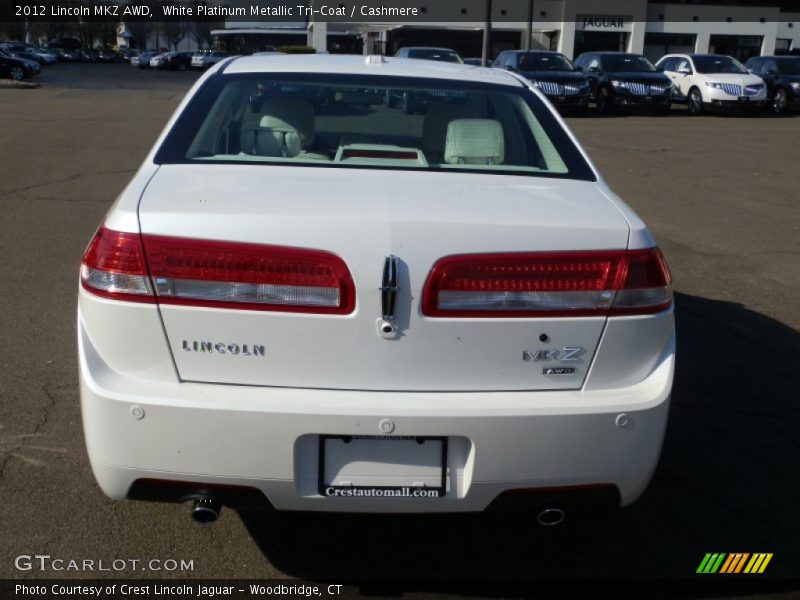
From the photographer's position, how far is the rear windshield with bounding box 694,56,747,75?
24.3 meters

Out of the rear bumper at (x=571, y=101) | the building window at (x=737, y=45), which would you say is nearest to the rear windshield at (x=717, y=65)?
the rear bumper at (x=571, y=101)

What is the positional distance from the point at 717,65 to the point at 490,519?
24148 millimetres

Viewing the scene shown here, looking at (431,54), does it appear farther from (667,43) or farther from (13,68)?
(667,43)

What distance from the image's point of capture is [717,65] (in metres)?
24.7

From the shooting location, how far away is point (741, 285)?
6.67 m

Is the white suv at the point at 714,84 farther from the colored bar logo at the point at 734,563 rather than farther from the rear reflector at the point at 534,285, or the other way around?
the rear reflector at the point at 534,285

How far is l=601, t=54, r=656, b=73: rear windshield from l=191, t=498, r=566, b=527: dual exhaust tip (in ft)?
76.2

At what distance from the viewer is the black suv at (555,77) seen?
72.9ft

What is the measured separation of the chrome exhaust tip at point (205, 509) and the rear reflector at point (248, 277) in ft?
2.04

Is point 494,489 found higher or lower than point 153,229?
lower

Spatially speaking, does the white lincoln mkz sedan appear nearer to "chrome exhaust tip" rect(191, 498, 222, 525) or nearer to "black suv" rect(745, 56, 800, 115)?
"chrome exhaust tip" rect(191, 498, 222, 525)

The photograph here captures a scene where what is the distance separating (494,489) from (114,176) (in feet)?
30.2

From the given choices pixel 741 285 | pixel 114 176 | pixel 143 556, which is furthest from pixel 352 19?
pixel 143 556

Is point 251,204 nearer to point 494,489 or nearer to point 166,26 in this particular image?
point 494,489
